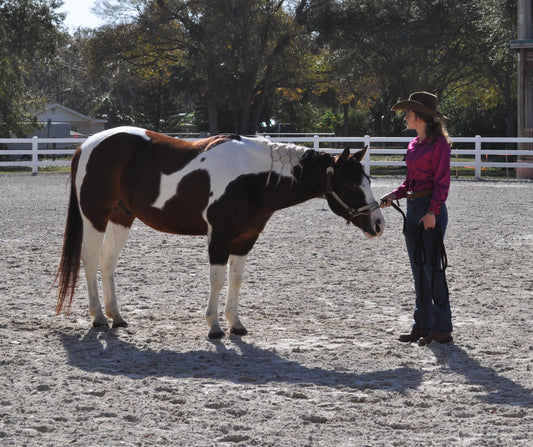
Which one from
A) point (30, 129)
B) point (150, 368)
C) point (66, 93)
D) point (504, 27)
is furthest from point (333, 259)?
point (66, 93)

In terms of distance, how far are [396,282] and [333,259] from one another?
1391mm

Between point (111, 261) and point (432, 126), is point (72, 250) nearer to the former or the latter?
point (111, 261)

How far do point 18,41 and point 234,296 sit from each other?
31.1 metres

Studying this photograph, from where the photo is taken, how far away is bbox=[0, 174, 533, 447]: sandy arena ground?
383 centimetres

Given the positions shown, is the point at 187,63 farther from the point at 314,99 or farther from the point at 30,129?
the point at 30,129

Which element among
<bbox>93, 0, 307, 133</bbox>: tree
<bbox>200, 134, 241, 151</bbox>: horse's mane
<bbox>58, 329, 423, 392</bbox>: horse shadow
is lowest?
<bbox>58, 329, 423, 392</bbox>: horse shadow

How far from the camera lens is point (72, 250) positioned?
6211 mm

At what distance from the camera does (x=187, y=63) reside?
110 feet

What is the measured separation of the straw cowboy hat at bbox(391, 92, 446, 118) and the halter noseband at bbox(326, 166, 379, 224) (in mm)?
625

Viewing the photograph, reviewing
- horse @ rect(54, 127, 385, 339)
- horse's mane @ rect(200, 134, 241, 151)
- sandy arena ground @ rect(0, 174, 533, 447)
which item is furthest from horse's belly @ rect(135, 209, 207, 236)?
sandy arena ground @ rect(0, 174, 533, 447)

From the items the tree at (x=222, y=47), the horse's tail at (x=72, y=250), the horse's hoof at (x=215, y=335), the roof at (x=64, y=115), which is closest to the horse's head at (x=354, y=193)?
the horse's hoof at (x=215, y=335)

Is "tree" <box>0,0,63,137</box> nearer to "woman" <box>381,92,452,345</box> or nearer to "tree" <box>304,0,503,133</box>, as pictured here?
"tree" <box>304,0,503,133</box>

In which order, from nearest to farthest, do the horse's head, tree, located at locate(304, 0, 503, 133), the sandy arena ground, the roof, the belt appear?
the sandy arena ground → the belt → the horse's head → tree, located at locate(304, 0, 503, 133) → the roof

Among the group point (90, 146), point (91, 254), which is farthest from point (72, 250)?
point (90, 146)
